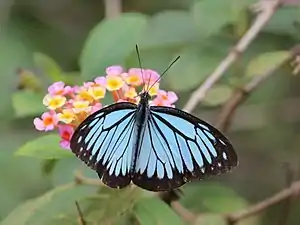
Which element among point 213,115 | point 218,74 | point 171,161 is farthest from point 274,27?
point 171,161

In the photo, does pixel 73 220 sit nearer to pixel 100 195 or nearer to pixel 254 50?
pixel 100 195

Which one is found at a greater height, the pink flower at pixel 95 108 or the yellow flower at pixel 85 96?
the yellow flower at pixel 85 96

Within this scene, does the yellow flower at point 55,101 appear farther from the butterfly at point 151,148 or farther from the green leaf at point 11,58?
the green leaf at point 11,58

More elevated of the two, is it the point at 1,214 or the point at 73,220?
the point at 73,220

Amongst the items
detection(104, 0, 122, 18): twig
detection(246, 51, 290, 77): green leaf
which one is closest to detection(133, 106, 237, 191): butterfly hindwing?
detection(246, 51, 290, 77): green leaf

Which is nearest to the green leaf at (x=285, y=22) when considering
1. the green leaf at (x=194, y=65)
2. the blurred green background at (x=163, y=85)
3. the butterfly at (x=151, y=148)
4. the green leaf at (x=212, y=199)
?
the blurred green background at (x=163, y=85)

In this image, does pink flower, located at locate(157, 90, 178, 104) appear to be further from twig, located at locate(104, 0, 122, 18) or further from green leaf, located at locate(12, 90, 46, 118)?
twig, located at locate(104, 0, 122, 18)

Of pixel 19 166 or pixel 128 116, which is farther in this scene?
pixel 19 166
